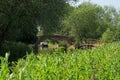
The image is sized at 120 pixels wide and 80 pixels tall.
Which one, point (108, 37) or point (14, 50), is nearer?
point (14, 50)

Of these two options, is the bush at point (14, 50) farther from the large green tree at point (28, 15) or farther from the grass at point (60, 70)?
the grass at point (60, 70)

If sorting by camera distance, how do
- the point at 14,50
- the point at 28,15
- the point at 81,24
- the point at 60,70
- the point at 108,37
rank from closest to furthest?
the point at 60,70
the point at 28,15
the point at 14,50
the point at 108,37
the point at 81,24

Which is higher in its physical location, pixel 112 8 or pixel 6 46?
pixel 112 8

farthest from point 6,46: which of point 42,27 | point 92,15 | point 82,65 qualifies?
point 92,15

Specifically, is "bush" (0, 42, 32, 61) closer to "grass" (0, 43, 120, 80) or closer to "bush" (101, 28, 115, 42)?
"grass" (0, 43, 120, 80)

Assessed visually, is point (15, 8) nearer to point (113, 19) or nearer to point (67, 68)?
point (67, 68)

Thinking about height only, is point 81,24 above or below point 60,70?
above

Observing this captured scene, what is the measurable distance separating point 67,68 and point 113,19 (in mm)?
80514

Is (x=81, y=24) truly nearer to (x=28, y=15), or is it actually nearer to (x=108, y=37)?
(x=108, y=37)

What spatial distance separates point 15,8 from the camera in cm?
2253

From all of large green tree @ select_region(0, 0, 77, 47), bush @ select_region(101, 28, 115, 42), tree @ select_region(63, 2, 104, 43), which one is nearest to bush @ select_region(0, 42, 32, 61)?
large green tree @ select_region(0, 0, 77, 47)

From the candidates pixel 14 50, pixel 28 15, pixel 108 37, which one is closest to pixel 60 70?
pixel 28 15

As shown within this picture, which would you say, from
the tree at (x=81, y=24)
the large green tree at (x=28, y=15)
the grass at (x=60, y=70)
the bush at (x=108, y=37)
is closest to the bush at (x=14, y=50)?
the large green tree at (x=28, y=15)

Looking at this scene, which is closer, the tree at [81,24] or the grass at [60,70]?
the grass at [60,70]
